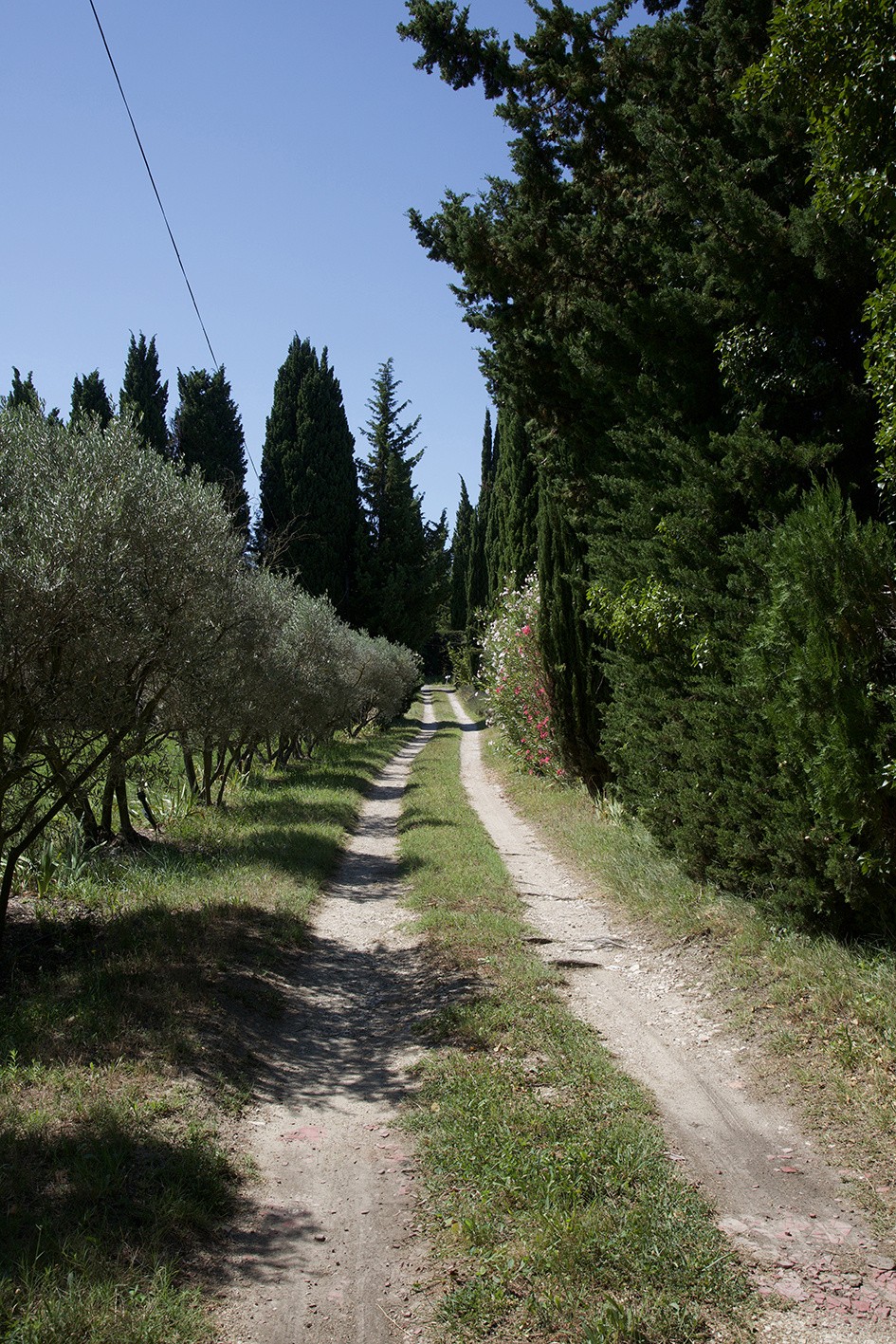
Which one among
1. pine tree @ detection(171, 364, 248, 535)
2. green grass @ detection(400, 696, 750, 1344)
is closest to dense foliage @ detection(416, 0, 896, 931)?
green grass @ detection(400, 696, 750, 1344)

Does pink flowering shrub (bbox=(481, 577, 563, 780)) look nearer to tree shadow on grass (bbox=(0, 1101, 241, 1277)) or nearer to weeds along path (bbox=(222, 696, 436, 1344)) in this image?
weeds along path (bbox=(222, 696, 436, 1344))

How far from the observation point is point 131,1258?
3131 millimetres

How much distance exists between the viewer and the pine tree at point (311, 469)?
35.7 meters

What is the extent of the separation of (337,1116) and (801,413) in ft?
18.7

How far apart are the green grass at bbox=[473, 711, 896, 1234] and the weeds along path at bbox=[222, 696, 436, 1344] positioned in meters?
1.98

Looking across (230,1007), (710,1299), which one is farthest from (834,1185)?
(230,1007)

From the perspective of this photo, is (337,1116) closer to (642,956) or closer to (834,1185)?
(834,1185)

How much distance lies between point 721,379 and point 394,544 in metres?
33.0

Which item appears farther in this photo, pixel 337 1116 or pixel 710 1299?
pixel 337 1116

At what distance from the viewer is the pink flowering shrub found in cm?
1521

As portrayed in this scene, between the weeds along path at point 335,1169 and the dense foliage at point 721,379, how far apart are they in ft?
9.58

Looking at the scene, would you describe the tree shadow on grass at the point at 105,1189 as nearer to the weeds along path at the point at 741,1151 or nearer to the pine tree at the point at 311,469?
the weeds along path at the point at 741,1151

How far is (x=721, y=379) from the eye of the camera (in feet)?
23.5

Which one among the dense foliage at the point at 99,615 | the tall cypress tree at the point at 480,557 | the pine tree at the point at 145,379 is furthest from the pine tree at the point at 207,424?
the dense foliage at the point at 99,615
